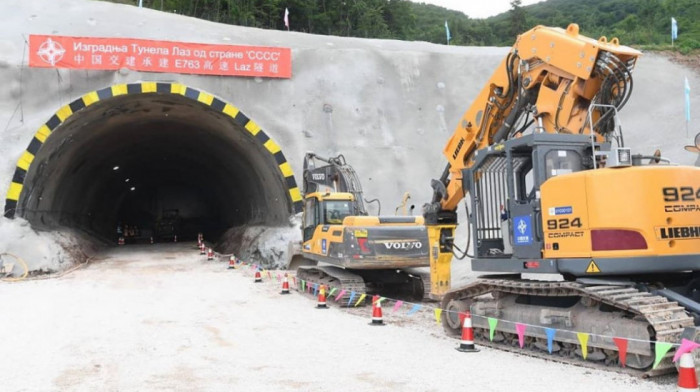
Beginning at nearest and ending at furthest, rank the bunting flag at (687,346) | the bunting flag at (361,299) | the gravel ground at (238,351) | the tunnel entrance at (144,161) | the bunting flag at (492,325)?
the bunting flag at (687,346), the gravel ground at (238,351), the bunting flag at (492,325), the bunting flag at (361,299), the tunnel entrance at (144,161)

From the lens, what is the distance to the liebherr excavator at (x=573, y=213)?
6.18m

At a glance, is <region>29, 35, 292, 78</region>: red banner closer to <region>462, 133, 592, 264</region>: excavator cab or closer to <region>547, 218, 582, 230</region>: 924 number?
<region>462, 133, 592, 264</region>: excavator cab

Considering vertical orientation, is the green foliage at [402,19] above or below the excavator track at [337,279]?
above

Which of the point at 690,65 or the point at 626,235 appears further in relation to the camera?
the point at 690,65

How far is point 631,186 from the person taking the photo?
6.22 m

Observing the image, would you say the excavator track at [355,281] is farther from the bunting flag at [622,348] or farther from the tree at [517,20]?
the tree at [517,20]

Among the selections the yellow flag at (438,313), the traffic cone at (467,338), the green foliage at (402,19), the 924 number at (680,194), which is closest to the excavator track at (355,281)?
the yellow flag at (438,313)

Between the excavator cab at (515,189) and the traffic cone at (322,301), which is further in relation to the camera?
the traffic cone at (322,301)

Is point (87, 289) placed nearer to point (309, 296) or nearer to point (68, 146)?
point (309, 296)

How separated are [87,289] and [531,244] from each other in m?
11.6

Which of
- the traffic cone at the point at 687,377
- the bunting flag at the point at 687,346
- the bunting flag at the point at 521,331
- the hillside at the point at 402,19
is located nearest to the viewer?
the traffic cone at the point at 687,377

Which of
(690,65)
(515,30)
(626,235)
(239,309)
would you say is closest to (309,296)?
(239,309)

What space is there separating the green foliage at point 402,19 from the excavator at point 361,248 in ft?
76.5

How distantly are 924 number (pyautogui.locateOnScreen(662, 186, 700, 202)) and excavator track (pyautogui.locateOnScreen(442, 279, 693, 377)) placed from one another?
1.09 m
